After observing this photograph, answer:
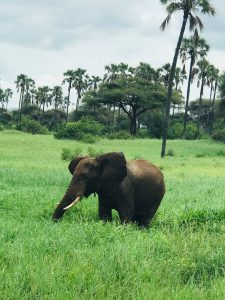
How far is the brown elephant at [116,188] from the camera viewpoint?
969 centimetres

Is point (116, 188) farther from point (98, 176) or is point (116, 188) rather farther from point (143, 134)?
point (143, 134)

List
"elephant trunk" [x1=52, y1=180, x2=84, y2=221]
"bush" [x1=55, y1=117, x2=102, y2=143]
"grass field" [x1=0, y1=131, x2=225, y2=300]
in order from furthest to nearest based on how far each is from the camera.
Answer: "bush" [x1=55, y1=117, x2=102, y2=143] < "elephant trunk" [x1=52, y1=180, x2=84, y2=221] < "grass field" [x1=0, y1=131, x2=225, y2=300]

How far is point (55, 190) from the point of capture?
48.7ft

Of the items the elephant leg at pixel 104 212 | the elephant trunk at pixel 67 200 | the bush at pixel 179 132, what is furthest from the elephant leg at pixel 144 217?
the bush at pixel 179 132

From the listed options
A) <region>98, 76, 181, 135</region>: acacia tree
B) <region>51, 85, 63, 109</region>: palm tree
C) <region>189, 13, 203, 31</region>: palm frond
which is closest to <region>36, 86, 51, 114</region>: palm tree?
<region>51, 85, 63, 109</region>: palm tree

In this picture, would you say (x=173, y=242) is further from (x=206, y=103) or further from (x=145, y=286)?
(x=206, y=103)

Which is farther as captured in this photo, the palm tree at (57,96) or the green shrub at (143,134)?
the palm tree at (57,96)

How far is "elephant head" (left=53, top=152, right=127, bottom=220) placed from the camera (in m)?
9.60

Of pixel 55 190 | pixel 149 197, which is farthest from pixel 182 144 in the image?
pixel 149 197

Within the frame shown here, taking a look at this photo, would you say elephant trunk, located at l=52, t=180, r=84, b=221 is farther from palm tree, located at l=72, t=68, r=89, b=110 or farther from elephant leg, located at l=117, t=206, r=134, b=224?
palm tree, located at l=72, t=68, r=89, b=110

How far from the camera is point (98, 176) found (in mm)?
9914

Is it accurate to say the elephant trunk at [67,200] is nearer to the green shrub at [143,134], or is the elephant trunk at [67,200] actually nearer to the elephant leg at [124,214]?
the elephant leg at [124,214]

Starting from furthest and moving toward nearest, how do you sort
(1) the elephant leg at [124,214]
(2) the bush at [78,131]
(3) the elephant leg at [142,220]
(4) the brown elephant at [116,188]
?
(2) the bush at [78,131] → (3) the elephant leg at [142,220] → (1) the elephant leg at [124,214] → (4) the brown elephant at [116,188]

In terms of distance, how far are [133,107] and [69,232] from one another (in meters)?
62.5
